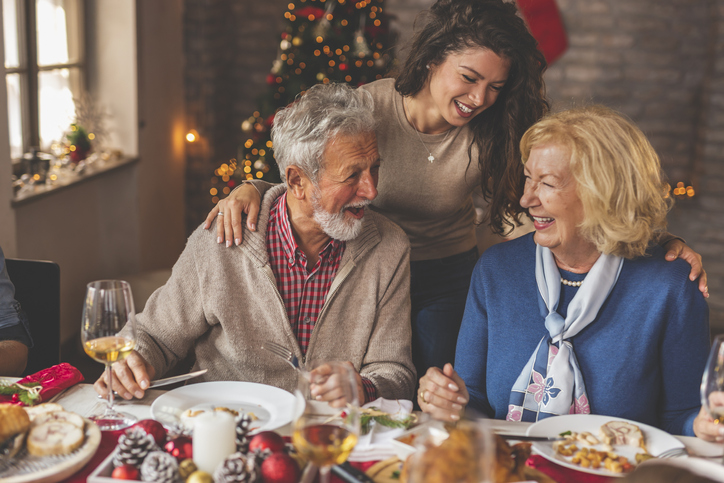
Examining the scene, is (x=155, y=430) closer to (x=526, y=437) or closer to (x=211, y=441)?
(x=211, y=441)

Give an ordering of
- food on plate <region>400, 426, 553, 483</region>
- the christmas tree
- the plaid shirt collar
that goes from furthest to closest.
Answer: the christmas tree
the plaid shirt collar
food on plate <region>400, 426, 553, 483</region>

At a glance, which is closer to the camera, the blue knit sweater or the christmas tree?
the blue knit sweater

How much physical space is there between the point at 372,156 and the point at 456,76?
1.43ft

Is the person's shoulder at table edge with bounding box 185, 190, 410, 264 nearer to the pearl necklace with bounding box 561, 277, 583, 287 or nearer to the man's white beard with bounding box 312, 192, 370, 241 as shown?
the man's white beard with bounding box 312, 192, 370, 241

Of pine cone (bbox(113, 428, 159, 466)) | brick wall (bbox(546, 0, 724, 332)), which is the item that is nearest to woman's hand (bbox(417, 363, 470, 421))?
pine cone (bbox(113, 428, 159, 466))

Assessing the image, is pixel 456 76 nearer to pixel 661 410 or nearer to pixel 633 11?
pixel 661 410

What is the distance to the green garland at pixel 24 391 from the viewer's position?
131cm

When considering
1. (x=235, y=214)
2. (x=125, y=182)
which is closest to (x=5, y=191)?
(x=125, y=182)

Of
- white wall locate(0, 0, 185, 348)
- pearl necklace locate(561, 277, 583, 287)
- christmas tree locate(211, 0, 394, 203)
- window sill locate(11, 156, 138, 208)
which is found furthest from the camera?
christmas tree locate(211, 0, 394, 203)

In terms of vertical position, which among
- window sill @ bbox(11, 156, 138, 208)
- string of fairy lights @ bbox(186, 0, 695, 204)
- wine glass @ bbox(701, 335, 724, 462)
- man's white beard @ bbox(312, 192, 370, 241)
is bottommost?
window sill @ bbox(11, 156, 138, 208)

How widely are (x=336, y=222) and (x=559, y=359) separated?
63 cm

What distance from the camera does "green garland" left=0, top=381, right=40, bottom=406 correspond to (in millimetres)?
1309

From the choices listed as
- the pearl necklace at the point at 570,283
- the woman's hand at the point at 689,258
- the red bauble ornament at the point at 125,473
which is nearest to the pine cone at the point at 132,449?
the red bauble ornament at the point at 125,473

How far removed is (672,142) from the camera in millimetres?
4922
